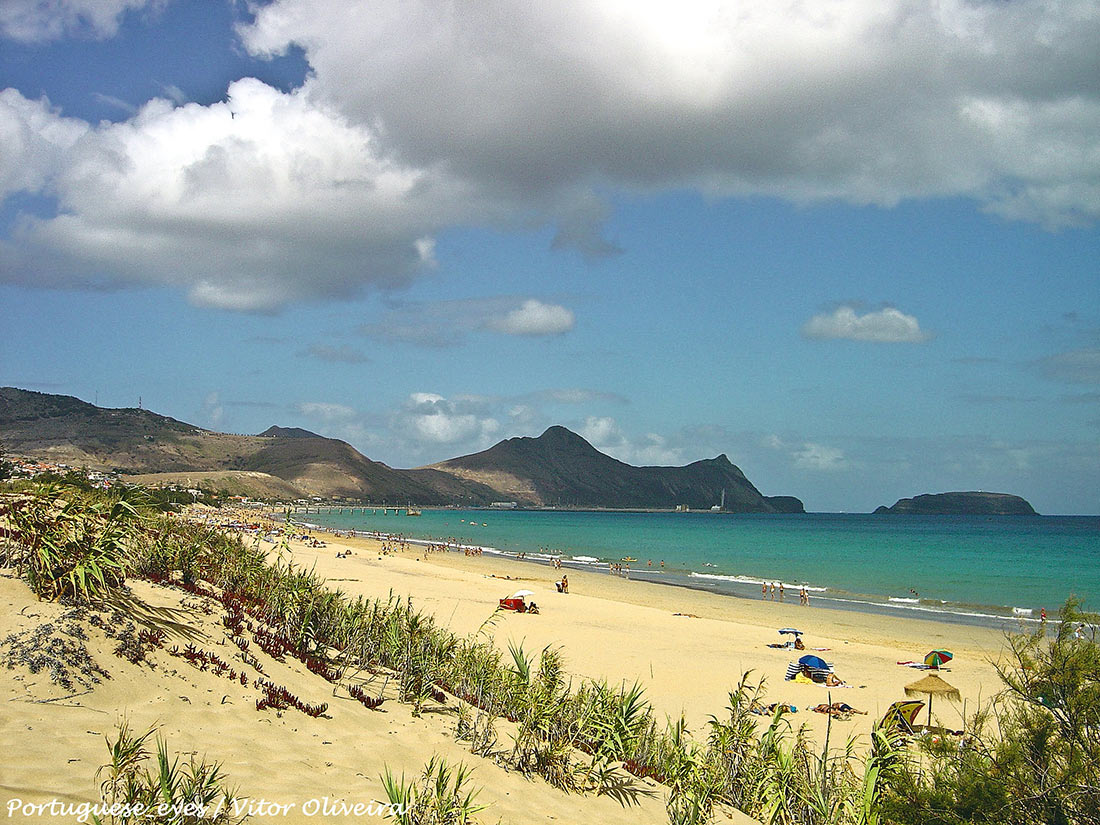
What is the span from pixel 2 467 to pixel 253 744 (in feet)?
64.3

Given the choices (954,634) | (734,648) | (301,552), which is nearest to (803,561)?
(954,634)

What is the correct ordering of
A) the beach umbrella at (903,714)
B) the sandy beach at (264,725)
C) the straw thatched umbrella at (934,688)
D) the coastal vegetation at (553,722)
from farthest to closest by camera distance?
the straw thatched umbrella at (934,688) < the beach umbrella at (903,714) < the coastal vegetation at (553,722) < the sandy beach at (264,725)

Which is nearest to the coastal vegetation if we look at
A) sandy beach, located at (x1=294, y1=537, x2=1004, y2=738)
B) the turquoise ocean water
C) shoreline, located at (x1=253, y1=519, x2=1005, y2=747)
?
shoreline, located at (x1=253, y1=519, x2=1005, y2=747)

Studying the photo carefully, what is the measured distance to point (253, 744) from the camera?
541cm

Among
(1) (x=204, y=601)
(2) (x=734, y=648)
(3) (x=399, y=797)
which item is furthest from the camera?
(2) (x=734, y=648)

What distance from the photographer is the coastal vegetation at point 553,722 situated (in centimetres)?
476

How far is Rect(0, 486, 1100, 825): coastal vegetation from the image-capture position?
15.6ft

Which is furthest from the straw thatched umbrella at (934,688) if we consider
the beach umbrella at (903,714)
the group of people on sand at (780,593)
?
the group of people on sand at (780,593)

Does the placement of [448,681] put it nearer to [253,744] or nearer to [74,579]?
[253,744]

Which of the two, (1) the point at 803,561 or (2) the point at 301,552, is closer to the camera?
(2) the point at 301,552

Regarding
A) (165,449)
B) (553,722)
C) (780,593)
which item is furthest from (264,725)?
(165,449)

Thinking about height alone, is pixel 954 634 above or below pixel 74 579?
below

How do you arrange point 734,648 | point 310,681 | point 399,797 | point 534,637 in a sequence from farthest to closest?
point 734,648, point 534,637, point 310,681, point 399,797

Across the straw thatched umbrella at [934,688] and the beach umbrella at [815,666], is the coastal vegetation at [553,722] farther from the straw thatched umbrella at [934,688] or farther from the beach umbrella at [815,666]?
the beach umbrella at [815,666]
